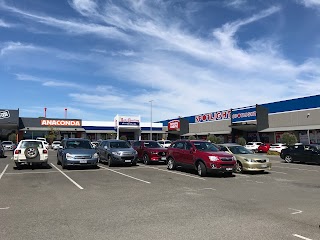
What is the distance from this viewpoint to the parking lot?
5918mm

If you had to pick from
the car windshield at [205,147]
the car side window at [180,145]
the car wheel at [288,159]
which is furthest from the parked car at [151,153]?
the car wheel at [288,159]

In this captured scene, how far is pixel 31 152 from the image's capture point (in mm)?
16922

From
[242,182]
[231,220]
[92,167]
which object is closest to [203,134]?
[92,167]

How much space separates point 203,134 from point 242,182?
48977mm

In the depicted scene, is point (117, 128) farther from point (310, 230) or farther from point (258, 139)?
point (310, 230)

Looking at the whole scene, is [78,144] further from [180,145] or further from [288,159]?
[288,159]

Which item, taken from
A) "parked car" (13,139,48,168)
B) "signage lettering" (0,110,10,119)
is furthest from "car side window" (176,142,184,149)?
"signage lettering" (0,110,10,119)

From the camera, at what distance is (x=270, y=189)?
436 inches

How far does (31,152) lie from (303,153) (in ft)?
60.2

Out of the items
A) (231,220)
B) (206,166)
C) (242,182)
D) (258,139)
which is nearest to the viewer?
(231,220)

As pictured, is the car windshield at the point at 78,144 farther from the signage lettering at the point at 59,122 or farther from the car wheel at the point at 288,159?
the signage lettering at the point at 59,122

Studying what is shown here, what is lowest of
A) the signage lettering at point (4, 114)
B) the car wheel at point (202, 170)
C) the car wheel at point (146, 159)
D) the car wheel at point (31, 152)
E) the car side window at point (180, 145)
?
the car wheel at point (202, 170)

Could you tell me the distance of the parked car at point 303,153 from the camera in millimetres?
22497

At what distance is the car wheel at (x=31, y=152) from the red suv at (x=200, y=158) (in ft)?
23.2
